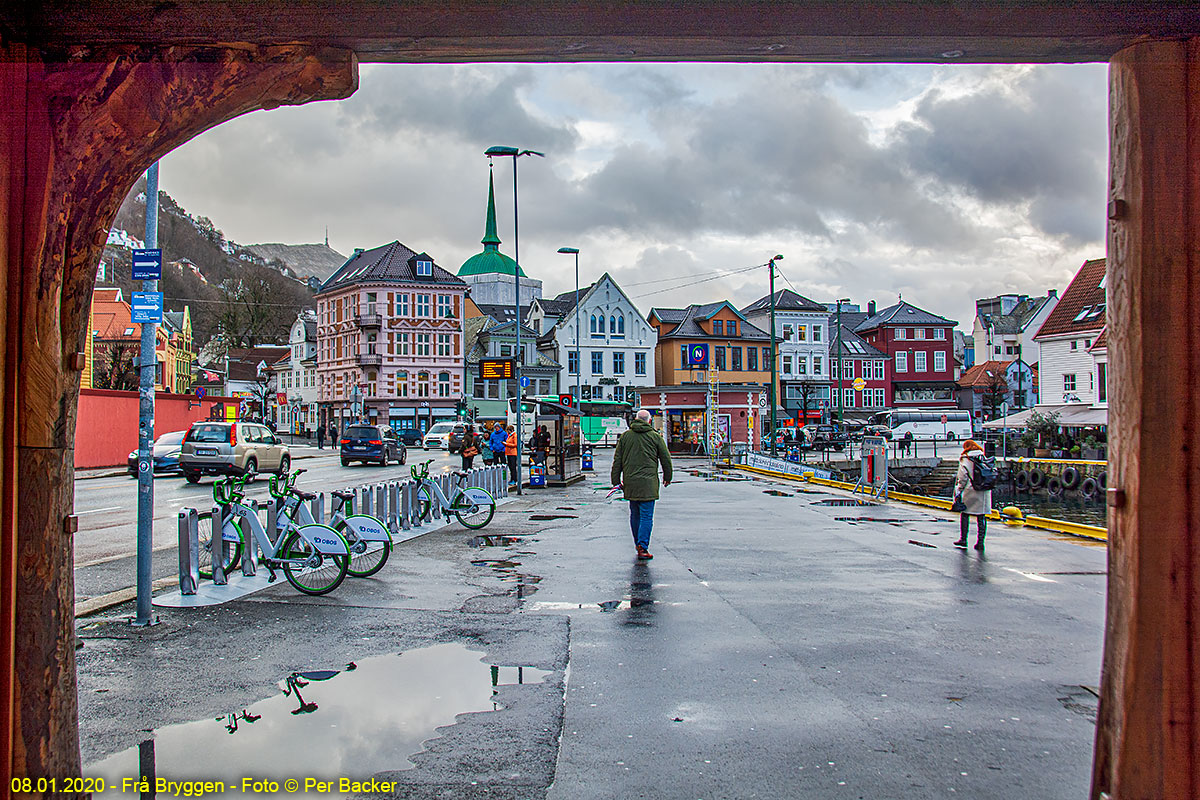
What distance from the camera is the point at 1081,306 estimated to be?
4856 cm

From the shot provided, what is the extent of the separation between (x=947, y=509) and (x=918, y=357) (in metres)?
74.7

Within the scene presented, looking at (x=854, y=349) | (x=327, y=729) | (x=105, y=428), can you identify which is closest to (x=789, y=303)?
(x=854, y=349)

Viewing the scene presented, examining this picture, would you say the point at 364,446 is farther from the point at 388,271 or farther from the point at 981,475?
the point at 388,271

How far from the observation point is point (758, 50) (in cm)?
359

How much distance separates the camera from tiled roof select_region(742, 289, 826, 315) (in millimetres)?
84625

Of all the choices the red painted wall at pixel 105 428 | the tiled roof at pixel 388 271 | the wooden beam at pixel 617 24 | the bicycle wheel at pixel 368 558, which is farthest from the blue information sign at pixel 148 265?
the tiled roof at pixel 388 271

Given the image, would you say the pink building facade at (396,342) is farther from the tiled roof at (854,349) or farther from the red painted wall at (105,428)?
the tiled roof at (854,349)

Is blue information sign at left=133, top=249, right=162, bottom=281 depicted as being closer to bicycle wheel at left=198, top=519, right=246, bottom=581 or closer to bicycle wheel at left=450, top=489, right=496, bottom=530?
bicycle wheel at left=198, top=519, right=246, bottom=581

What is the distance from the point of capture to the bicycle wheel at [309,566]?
8.98m

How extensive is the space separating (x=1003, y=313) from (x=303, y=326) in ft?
250

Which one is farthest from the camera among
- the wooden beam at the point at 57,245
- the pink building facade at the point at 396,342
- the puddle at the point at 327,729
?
the pink building facade at the point at 396,342

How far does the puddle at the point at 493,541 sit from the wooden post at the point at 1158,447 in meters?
10.4

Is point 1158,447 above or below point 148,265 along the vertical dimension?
below

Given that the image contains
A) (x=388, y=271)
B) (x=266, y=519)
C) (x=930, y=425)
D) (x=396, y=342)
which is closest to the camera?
(x=266, y=519)
